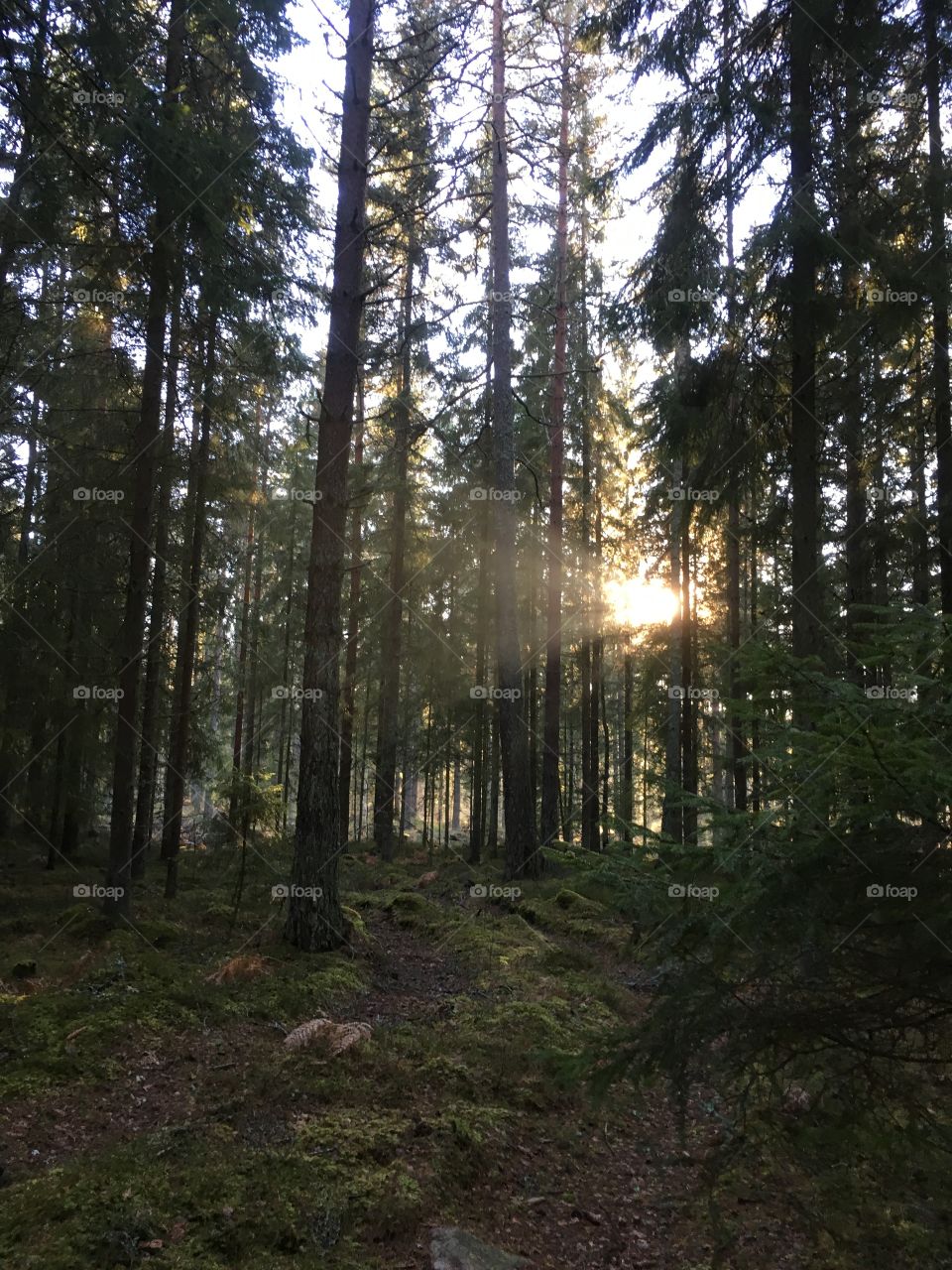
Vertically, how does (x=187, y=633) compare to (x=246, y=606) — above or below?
below

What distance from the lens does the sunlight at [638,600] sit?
1936cm

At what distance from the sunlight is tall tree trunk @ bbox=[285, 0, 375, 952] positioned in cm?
1119

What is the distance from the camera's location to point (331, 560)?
347 inches

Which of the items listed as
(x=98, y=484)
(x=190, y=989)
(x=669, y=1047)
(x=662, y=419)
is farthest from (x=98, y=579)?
(x=669, y=1047)

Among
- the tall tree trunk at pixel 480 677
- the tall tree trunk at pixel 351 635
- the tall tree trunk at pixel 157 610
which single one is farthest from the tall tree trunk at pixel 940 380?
the tall tree trunk at pixel 351 635

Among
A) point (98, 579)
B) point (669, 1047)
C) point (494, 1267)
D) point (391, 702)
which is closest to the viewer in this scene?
point (669, 1047)

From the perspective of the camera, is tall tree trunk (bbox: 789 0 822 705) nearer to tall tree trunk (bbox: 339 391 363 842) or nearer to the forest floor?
the forest floor

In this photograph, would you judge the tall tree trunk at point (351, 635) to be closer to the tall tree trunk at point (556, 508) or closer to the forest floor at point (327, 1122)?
the tall tree trunk at point (556, 508)

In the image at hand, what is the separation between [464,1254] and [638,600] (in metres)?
18.2

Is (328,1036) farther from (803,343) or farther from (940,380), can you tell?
(940,380)

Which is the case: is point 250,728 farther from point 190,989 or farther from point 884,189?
point 884,189

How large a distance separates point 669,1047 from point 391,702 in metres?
16.1

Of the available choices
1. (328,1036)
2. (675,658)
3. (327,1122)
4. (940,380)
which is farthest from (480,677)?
(327,1122)

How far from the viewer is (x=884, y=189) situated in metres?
8.87
